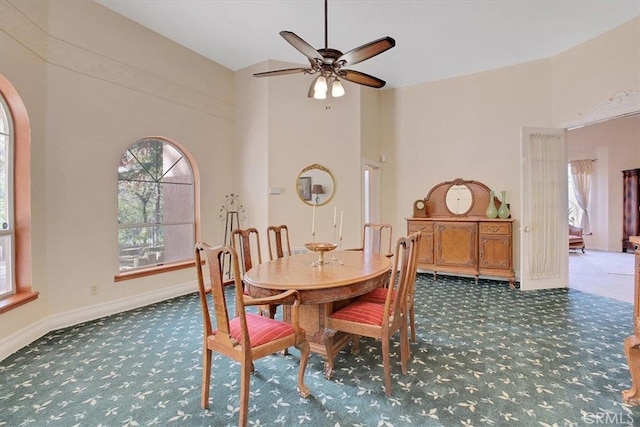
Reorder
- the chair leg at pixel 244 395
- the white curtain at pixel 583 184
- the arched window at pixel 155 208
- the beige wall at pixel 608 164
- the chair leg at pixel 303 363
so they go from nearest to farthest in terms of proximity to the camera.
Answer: the chair leg at pixel 244 395
the chair leg at pixel 303 363
the arched window at pixel 155 208
the beige wall at pixel 608 164
the white curtain at pixel 583 184

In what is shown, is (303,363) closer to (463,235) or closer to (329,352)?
(329,352)

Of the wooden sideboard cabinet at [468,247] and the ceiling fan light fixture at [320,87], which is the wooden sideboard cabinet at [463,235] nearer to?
the wooden sideboard cabinet at [468,247]

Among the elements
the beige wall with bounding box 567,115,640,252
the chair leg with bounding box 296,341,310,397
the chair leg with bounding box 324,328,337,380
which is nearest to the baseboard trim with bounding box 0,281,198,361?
the chair leg with bounding box 296,341,310,397

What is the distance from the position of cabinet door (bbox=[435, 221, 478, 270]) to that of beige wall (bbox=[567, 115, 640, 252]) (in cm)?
610

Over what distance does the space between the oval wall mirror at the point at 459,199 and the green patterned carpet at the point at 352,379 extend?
226 cm

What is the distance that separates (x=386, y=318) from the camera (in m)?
2.12

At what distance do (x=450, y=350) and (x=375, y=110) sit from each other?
4.37 m

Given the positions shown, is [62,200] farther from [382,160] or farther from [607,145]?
[607,145]

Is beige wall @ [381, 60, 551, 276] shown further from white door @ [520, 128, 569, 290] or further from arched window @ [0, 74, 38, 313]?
arched window @ [0, 74, 38, 313]

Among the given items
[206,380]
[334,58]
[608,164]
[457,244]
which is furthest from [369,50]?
[608,164]

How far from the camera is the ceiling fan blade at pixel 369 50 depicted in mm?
2219

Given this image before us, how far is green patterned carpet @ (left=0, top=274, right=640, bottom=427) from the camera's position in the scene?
1864 mm

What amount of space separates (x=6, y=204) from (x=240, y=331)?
8.94ft

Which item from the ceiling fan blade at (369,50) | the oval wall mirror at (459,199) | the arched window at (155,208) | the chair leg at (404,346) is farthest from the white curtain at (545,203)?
the arched window at (155,208)
